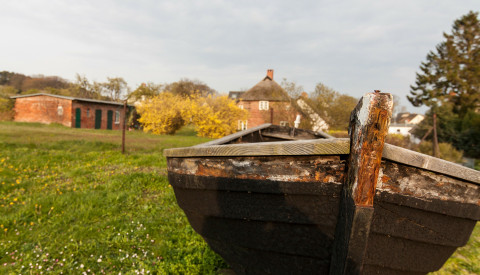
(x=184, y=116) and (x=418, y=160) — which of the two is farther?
(x=184, y=116)

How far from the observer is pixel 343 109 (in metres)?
17.8

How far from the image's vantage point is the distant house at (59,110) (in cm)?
2392

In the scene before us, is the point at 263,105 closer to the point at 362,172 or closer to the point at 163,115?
the point at 163,115

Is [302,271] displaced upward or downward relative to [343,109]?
downward

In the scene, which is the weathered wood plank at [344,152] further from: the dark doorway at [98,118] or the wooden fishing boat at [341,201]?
the dark doorway at [98,118]

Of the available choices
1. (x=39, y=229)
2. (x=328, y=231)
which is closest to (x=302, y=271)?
(x=328, y=231)

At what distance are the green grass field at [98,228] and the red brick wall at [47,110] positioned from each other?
20.3 meters

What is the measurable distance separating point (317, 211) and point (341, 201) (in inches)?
7.4

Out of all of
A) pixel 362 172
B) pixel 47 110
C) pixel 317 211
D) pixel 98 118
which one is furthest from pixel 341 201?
pixel 47 110

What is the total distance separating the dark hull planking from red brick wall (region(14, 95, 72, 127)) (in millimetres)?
26857

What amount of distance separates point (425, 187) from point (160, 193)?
4923 mm

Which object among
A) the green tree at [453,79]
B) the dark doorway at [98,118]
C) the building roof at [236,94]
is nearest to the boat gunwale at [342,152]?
the green tree at [453,79]

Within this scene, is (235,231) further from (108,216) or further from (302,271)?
(108,216)

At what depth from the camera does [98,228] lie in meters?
3.79
